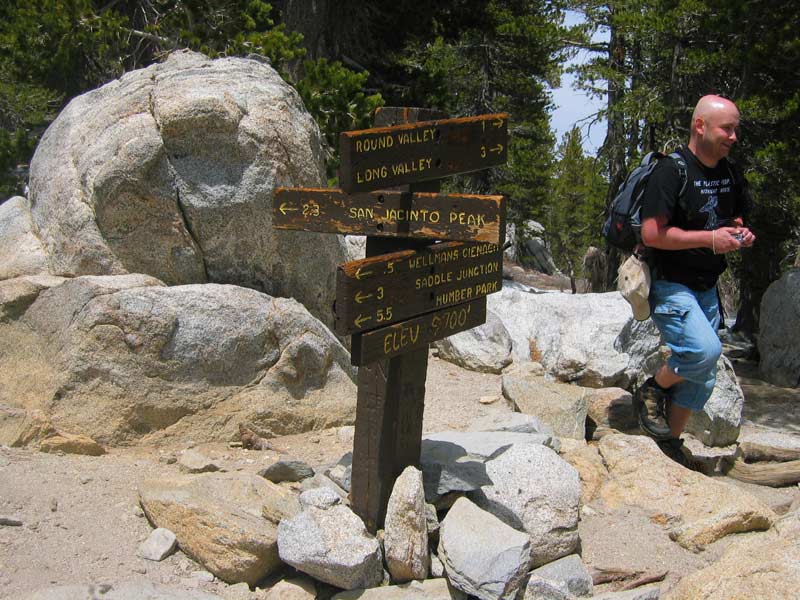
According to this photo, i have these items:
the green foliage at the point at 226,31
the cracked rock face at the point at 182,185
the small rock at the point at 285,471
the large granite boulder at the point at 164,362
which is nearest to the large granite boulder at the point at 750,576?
the small rock at the point at 285,471

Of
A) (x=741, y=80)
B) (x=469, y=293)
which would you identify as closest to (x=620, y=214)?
(x=469, y=293)

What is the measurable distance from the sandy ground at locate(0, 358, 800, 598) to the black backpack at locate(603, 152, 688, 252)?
1.63m

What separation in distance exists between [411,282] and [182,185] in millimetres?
2612

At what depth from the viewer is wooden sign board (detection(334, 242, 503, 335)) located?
358 centimetres

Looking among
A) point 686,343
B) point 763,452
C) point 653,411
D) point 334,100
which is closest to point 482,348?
point 653,411

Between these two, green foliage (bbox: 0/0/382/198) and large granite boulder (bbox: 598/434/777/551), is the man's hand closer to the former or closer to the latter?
large granite boulder (bbox: 598/434/777/551)

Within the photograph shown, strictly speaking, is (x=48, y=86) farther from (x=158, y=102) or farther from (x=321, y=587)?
(x=321, y=587)

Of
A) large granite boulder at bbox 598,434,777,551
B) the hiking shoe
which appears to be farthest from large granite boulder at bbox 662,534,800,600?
the hiking shoe

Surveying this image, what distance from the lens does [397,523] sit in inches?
149

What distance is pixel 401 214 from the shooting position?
12.5 feet

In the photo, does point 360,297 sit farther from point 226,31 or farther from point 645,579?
point 226,31

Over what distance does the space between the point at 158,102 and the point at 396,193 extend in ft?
9.20

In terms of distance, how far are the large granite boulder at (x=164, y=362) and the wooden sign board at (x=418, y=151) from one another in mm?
2090

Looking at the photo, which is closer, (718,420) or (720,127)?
(720,127)
